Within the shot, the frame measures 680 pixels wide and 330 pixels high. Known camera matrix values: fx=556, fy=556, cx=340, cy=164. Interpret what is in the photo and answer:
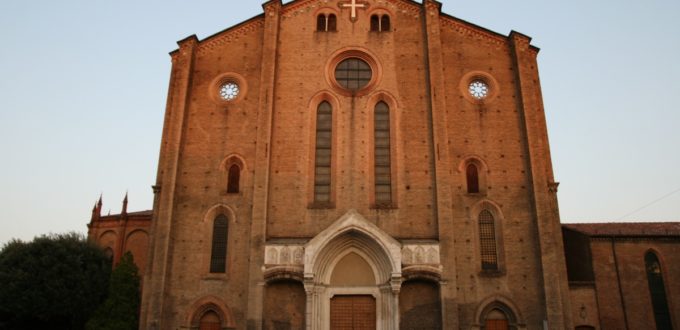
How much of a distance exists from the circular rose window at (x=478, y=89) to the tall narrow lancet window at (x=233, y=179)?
34.2 feet

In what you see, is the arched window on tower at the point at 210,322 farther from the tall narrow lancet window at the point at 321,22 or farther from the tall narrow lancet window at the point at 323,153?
the tall narrow lancet window at the point at 321,22

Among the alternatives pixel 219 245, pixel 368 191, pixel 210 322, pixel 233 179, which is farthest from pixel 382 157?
pixel 210 322

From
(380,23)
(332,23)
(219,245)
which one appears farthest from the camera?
(332,23)

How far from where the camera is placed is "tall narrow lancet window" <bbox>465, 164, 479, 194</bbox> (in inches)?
886

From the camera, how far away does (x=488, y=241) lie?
71.8 feet

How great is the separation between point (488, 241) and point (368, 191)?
16.7 feet

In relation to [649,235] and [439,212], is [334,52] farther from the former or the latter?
[649,235]

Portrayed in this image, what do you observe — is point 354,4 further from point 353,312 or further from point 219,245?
point 353,312

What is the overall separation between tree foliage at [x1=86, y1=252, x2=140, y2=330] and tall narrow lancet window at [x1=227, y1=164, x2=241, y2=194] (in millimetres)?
5162

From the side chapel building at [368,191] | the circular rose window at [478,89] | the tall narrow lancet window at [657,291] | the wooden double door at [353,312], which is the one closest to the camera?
the side chapel building at [368,191]

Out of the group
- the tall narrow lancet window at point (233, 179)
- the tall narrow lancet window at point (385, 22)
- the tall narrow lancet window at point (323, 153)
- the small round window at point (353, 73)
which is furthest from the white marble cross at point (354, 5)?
the tall narrow lancet window at point (233, 179)

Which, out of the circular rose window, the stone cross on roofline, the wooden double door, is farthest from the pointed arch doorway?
the stone cross on roofline

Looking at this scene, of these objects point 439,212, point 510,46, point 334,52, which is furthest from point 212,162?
point 510,46

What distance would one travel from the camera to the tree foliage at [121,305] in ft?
70.7
